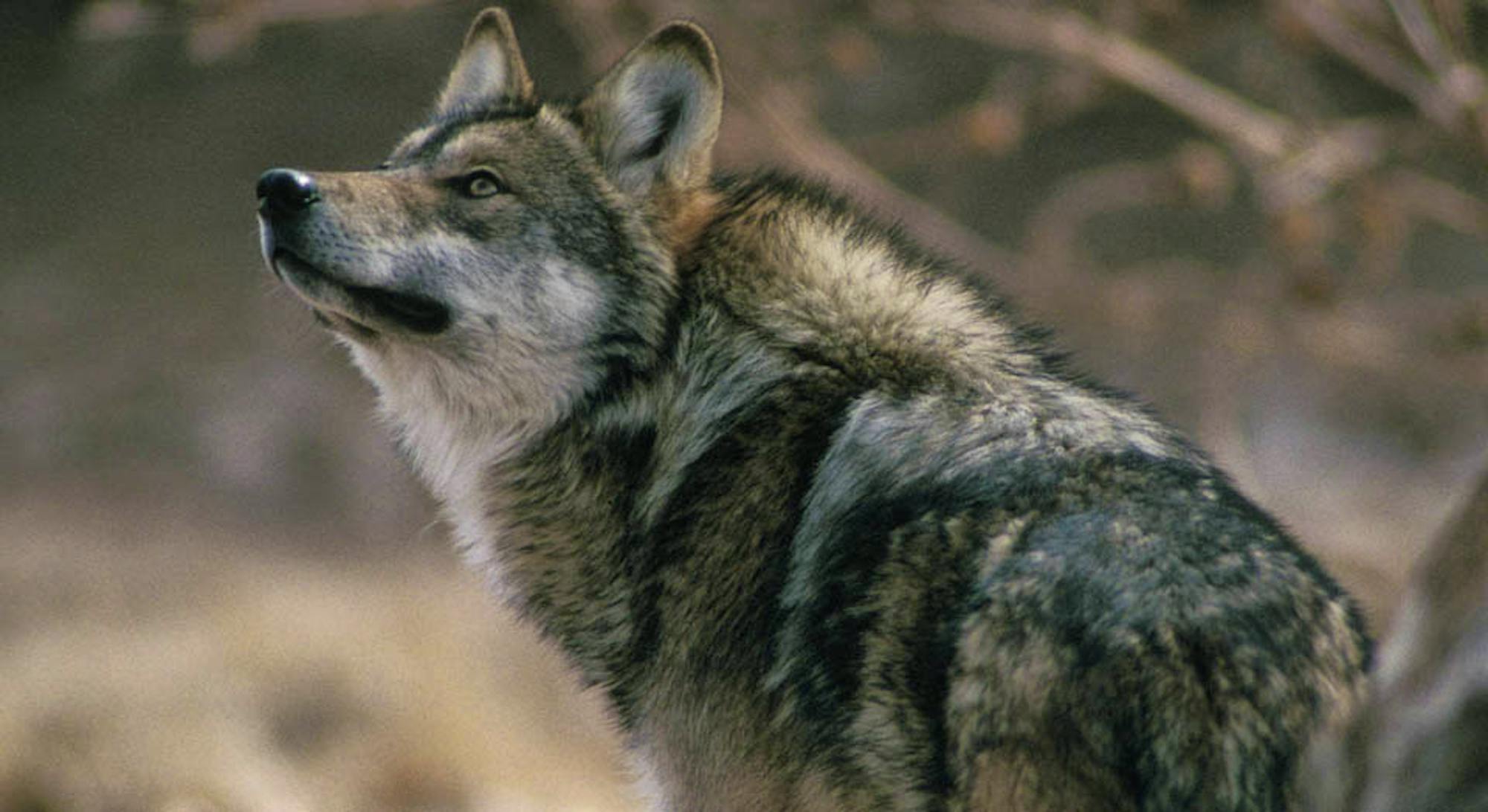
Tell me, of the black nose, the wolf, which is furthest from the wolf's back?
the black nose

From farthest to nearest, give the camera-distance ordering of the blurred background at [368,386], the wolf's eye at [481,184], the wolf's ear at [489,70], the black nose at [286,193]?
the blurred background at [368,386] < the wolf's ear at [489,70] < the wolf's eye at [481,184] < the black nose at [286,193]

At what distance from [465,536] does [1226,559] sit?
6.51 feet

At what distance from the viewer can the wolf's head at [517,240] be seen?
362 cm

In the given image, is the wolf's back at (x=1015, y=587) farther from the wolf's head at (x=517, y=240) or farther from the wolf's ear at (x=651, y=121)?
the wolf's ear at (x=651, y=121)

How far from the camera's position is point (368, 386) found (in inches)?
334

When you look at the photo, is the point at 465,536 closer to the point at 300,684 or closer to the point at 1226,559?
the point at 1226,559

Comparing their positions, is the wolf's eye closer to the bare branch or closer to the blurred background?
the blurred background

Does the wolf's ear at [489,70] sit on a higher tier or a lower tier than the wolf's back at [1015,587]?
higher

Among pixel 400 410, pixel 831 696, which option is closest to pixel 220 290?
pixel 400 410

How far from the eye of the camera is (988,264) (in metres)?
8.39

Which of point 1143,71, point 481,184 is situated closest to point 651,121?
point 481,184

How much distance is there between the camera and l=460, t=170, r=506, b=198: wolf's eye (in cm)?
380

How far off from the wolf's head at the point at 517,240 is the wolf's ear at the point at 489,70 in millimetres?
230

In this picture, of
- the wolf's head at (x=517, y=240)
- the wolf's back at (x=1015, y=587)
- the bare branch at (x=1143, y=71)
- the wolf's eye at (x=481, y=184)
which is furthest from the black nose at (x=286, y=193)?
the bare branch at (x=1143, y=71)
